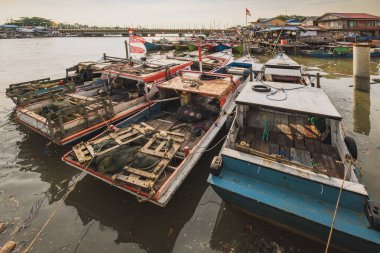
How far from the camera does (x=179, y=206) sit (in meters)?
6.07

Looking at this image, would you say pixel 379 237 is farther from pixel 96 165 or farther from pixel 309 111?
pixel 96 165

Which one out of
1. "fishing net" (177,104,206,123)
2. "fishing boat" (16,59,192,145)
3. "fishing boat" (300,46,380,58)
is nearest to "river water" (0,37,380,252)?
"fishing boat" (16,59,192,145)

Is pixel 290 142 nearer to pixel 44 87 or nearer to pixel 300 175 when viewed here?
pixel 300 175

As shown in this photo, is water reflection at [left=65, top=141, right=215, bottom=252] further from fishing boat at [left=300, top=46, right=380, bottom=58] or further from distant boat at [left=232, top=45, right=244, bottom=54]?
distant boat at [left=232, top=45, right=244, bottom=54]

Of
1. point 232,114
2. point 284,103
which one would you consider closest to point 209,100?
point 232,114

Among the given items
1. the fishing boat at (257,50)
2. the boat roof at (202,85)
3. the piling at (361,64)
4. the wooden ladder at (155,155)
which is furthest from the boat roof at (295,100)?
the fishing boat at (257,50)

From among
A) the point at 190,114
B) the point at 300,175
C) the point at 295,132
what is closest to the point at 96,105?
the point at 190,114

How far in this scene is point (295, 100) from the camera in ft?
18.9

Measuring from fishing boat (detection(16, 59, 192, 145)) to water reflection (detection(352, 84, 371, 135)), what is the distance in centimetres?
984

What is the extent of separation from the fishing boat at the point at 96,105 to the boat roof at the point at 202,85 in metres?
1.43

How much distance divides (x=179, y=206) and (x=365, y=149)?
791 cm

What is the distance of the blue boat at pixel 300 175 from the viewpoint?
13.4ft

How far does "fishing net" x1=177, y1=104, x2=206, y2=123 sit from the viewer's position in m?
8.85

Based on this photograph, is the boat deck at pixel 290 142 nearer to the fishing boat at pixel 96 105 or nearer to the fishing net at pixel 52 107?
the fishing boat at pixel 96 105
